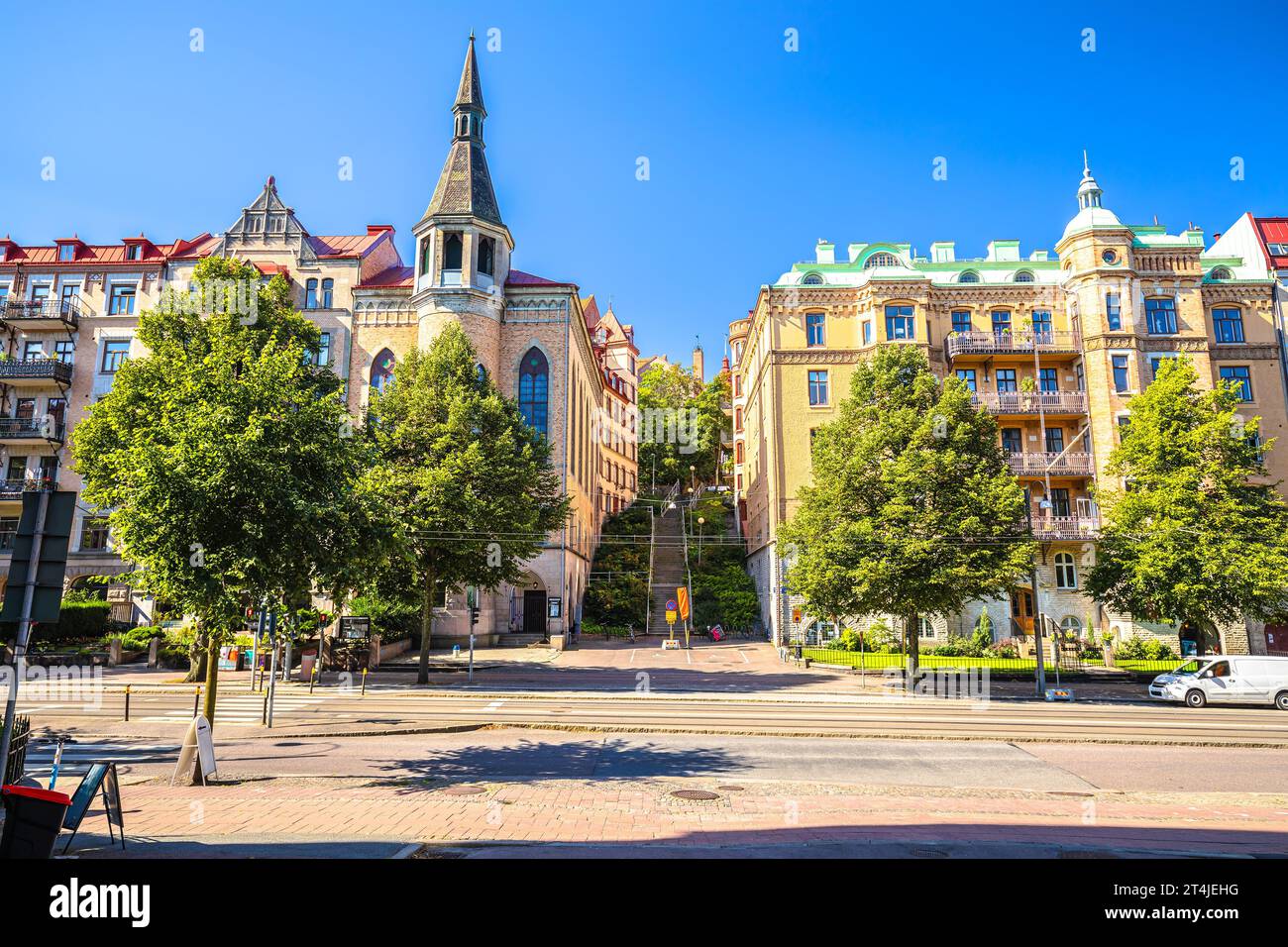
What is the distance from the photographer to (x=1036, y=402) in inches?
1431

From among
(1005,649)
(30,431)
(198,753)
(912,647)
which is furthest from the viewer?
(30,431)

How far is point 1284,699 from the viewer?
2184 centimetres

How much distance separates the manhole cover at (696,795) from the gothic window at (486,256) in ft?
113

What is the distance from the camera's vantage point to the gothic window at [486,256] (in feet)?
130

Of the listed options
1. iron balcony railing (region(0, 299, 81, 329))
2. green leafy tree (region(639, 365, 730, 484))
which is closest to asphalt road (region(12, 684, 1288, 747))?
iron balcony railing (region(0, 299, 81, 329))

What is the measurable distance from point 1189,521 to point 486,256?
34354mm

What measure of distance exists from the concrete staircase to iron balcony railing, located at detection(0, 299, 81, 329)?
35819 millimetres

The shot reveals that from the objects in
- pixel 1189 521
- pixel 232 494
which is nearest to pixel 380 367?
pixel 232 494

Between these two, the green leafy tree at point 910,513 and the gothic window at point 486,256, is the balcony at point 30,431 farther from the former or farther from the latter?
the green leafy tree at point 910,513

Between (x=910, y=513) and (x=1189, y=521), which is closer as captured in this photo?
(x=910, y=513)

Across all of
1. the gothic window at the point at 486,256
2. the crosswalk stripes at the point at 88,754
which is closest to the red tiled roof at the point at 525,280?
the gothic window at the point at 486,256

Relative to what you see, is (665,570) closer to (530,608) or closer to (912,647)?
(530,608)

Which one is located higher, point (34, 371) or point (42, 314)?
point (42, 314)
